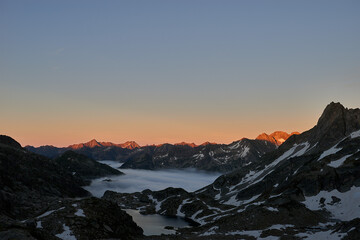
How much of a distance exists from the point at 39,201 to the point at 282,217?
12949 centimetres

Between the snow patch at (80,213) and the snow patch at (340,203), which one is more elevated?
the snow patch at (80,213)

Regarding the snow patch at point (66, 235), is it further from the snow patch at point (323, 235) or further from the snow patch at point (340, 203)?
the snow patch at point (340, 203)

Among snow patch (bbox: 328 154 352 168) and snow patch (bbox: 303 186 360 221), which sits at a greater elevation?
snow patch (bbox: 328 154 352 168)

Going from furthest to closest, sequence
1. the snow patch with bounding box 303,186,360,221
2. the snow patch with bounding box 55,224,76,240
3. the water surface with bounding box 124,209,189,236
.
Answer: the water surface with bounding box 124,209,189,236
the snow patch with bounding box 303,186,360,221
the snow patch with bounding box 55,224,76,240

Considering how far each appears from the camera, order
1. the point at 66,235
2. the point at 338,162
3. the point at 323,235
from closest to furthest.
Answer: the point at 323,235
the point at 66,235
the point at 338,162

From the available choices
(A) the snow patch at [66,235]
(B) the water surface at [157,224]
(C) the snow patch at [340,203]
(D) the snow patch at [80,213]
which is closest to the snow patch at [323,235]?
(C) the snow patch at [340,203]

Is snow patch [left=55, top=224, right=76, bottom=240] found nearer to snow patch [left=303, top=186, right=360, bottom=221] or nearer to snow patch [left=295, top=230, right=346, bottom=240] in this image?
snow patch [left=295, top=230, right=346, bottom=240]

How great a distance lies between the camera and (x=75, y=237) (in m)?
53.9

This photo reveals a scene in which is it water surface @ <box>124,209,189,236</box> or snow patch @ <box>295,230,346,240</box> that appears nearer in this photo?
→ snow patch @ <box>295,230,346,240</box>

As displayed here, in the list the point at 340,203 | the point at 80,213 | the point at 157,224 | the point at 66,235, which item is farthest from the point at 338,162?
the point at 66,235

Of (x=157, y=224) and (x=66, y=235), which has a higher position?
(x=66, y=235)

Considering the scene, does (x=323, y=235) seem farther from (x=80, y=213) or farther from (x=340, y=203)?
(x=80, y=213)

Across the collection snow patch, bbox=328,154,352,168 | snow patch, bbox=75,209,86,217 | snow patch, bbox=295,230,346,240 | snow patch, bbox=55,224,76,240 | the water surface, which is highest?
→ snow patch, bbox=328,154,352,168

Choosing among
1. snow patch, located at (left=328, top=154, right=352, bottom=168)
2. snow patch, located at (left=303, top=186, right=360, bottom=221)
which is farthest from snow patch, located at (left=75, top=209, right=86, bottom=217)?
snow patch, located at (left=328, top=154, right=352, bottom=168)
